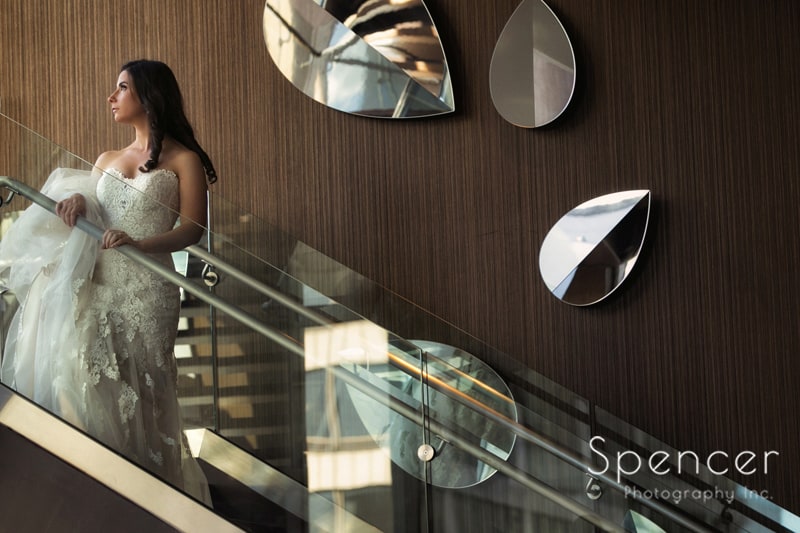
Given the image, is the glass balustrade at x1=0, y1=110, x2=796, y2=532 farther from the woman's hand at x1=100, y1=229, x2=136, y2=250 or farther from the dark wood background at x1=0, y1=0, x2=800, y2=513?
the dark wood background at x1=0, y1=0, x2=800, y2=513

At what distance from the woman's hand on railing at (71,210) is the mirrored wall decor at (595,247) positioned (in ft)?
6.17

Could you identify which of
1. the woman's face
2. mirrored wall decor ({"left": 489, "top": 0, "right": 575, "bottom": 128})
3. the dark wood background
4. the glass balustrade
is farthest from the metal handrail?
mirrored wall decor ({"left": 489, "top": 0, "right": 575, "bottom": 128})

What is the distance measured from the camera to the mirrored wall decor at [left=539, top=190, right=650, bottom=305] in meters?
3.25

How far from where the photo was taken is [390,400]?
1963 millimetres

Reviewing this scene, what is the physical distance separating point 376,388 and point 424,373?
12cm

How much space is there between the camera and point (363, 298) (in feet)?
9.45

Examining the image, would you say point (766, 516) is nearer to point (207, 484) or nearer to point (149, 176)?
point (207, 484)

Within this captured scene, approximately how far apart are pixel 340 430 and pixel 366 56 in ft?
6.68

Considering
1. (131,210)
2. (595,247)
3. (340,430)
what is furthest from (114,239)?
(595,247)

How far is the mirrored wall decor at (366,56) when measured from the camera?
3498 millimetres

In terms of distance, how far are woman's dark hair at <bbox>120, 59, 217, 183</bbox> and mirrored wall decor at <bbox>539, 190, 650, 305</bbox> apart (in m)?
1.45

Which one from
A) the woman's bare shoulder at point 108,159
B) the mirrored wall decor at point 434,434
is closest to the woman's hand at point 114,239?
the woman's bare shoulder at point 108,159

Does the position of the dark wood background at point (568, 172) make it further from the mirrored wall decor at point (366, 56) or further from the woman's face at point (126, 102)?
the woman's face at point (126, 102)

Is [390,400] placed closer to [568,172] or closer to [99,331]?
[99,331]
